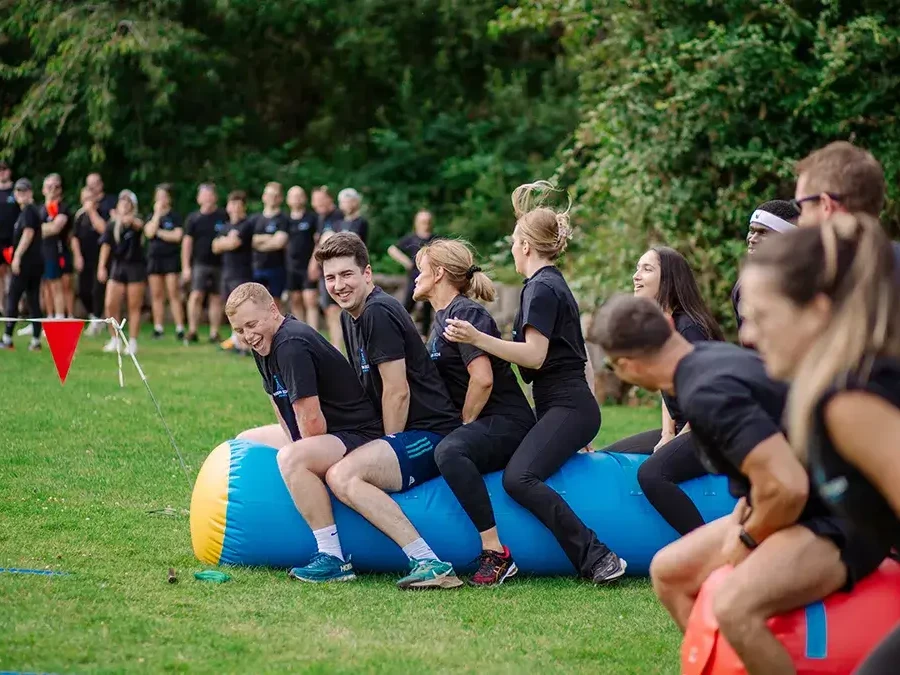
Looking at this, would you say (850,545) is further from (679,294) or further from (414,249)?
(414,249)

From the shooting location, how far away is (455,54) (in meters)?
24.2

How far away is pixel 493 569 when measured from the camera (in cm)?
634

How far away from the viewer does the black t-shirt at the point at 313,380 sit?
20.6ft

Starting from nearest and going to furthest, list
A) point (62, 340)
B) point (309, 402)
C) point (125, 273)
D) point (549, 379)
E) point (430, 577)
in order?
point (430, 577) < point (309, 402) < point (549, 379) < point (62, 340) < point (125, 273)

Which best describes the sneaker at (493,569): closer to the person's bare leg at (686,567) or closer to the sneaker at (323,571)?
the sneaker at (323,571)

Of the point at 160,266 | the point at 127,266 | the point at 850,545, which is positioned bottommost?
the point at 850,545

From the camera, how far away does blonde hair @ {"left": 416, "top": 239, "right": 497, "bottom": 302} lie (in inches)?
263

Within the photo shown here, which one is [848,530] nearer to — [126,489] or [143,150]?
[126,489]

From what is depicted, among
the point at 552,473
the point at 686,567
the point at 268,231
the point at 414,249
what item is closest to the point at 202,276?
the point at 268,231

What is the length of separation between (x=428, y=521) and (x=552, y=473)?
67 cm

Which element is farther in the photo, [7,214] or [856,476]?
[7,214]

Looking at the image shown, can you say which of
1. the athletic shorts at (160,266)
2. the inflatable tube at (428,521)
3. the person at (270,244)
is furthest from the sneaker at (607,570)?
the athletic shorts at (160,266)

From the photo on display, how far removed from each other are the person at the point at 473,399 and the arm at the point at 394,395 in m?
0.26

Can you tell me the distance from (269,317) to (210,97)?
1764 cm
